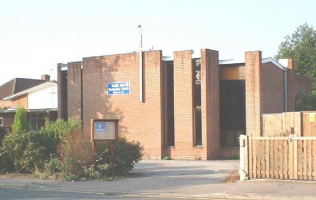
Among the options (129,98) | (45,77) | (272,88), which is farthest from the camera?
(45,77)

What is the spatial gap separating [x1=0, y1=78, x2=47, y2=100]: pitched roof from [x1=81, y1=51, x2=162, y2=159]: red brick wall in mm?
32993

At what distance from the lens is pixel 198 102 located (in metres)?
32.8

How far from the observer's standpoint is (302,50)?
2576 inches

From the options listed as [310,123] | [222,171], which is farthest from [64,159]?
[310,123]

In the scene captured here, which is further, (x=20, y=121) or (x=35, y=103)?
(x=35, y=103)

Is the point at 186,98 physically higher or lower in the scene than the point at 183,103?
higher

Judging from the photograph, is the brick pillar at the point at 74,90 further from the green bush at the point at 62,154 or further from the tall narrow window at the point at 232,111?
the green bush at the point at 62,154

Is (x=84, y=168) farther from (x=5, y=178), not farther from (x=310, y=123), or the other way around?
→ (x=310, y=123)

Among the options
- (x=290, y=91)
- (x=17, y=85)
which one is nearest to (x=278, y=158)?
(x=290, y=91)

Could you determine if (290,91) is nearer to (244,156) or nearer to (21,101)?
(244,156)

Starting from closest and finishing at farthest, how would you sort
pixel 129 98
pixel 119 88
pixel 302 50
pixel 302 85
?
pixel 129 98
pixel 119 88
pixel 302 85
pixel 302 50

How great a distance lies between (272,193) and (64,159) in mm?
8988

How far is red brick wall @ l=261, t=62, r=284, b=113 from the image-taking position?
33469mm

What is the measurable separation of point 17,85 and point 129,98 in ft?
122
